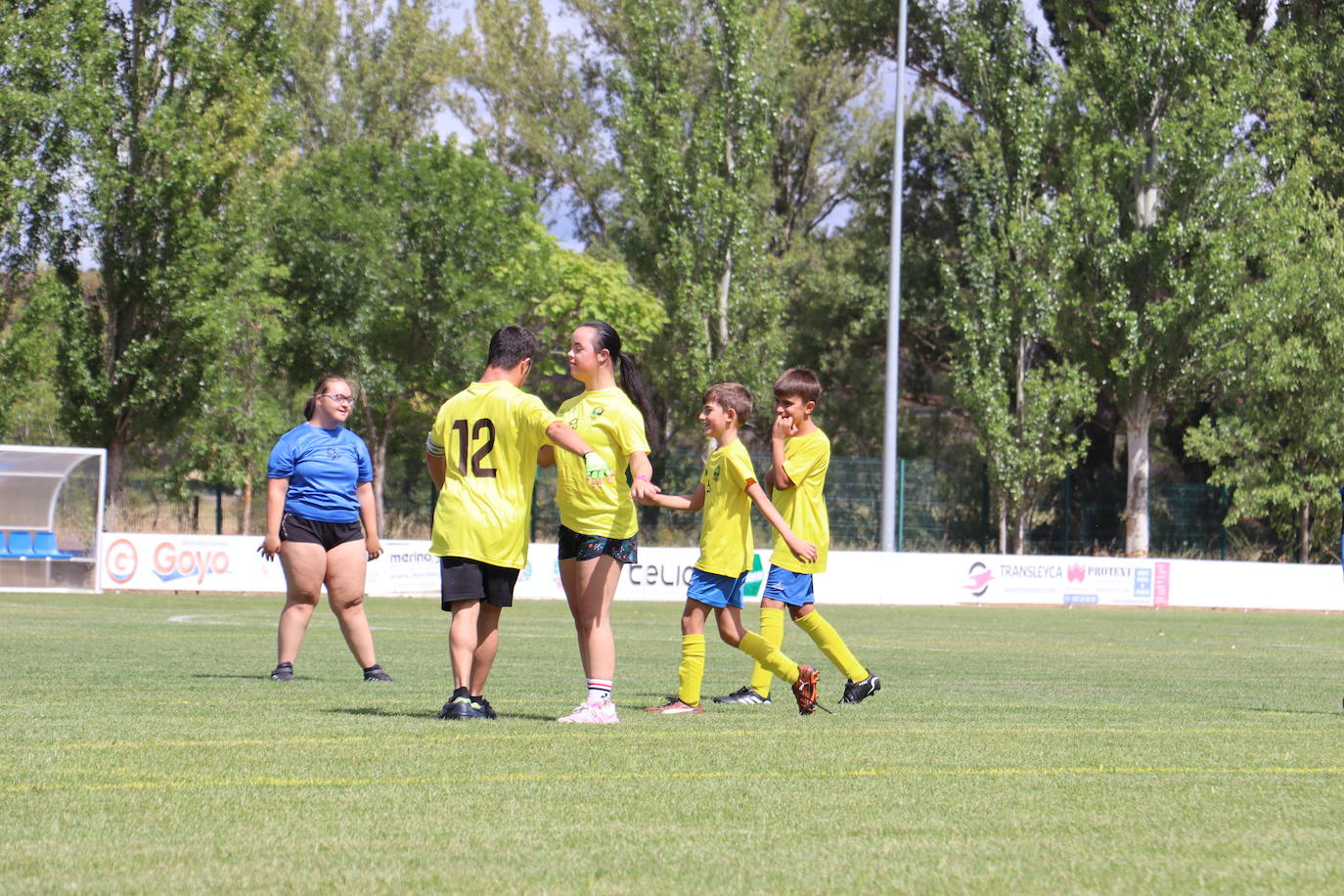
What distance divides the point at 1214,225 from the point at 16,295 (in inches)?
1084

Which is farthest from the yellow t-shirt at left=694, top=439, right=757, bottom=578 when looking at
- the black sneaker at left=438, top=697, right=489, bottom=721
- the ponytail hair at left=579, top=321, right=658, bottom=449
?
the black sneaker at left=438, top=697, right=489, bottom=721

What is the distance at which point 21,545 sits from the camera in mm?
23891

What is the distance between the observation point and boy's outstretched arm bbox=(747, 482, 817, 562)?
7777 mm

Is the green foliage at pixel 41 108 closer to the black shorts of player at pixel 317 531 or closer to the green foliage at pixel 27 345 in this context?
the green foliage at pixel 27 345

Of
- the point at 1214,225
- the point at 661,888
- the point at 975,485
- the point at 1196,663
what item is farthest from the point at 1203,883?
the point at 1214,225

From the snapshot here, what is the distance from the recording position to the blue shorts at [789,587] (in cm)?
867

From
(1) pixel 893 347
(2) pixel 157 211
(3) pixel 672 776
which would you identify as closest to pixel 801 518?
(3) pixel 672 776

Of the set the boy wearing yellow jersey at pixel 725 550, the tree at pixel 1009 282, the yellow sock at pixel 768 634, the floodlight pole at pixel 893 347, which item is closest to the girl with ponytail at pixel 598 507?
the boy wearing yellow jersey at pixel 725 550

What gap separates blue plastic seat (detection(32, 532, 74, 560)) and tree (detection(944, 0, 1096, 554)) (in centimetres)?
2194

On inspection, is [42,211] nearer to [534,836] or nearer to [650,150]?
[650,150]

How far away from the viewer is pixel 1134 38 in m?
38.9

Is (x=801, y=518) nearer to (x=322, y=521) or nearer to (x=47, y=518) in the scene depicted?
(x=322, y=521)

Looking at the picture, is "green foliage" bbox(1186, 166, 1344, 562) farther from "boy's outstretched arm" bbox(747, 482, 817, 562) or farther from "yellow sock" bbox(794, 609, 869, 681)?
"boy's outstretched arm" bbox(747, 482, 817, 562)

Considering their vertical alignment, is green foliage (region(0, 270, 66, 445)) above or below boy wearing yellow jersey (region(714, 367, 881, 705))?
above
